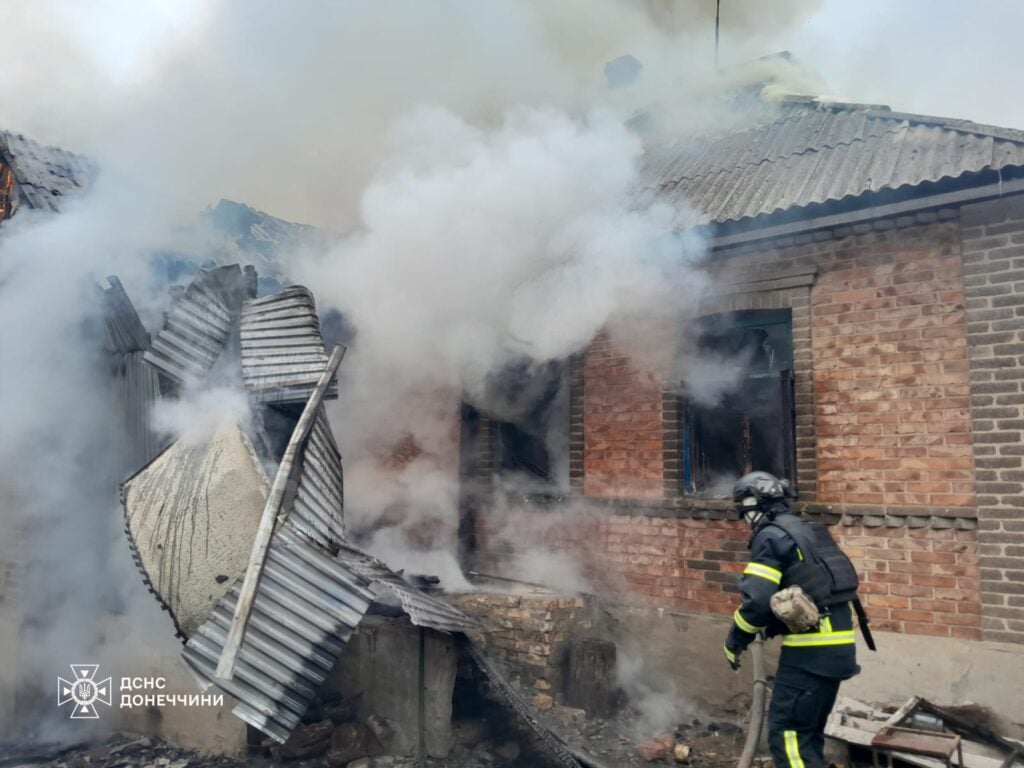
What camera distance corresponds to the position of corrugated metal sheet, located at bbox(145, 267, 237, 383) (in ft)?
18.9

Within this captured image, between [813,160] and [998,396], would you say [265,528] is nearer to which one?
[998,396]

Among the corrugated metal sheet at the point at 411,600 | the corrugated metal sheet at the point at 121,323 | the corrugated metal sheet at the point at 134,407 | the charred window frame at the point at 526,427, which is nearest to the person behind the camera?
the corrugated metal sheet at the point at 411,600

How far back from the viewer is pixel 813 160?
6.70 metres

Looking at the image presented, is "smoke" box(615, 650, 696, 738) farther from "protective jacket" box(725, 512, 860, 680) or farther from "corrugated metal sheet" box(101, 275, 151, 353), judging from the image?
"corrugated metal sheet" box(101, 275, 151, 353)

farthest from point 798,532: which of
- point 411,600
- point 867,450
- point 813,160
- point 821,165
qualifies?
point 813,160

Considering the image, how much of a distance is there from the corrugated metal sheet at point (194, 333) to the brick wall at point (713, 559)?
3.38 metres

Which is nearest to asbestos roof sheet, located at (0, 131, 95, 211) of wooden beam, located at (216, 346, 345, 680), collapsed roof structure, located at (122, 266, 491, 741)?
collapsed roof structure, located at (122, 266, 491, 741)

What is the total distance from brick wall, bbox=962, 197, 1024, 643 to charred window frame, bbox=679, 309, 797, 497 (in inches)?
57.5

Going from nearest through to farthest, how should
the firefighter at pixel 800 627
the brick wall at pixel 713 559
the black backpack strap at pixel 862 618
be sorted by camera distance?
the firefighter at pixel 800 627, the black backpack strap at pixel 862 618, the brick wall at pixel 713 559

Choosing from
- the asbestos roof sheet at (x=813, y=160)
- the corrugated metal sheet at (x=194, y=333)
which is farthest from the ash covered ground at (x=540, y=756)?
the asbestos roof sheet at (x=813, y=160)

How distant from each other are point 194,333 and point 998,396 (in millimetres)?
5962

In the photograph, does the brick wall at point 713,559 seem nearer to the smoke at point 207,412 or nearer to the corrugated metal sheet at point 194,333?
the smoke at point 207,412

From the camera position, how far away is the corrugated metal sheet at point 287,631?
464 cm

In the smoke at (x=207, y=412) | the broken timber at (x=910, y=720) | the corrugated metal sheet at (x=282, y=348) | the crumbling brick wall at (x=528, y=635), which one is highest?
the corrugated metal sheet at (x=282, y=348)
